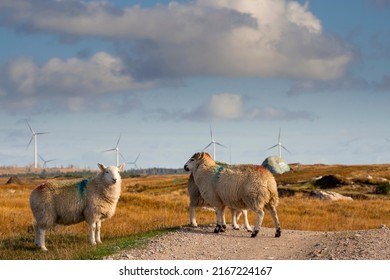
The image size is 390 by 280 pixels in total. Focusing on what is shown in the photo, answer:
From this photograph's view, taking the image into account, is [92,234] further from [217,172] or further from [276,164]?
[276,164]

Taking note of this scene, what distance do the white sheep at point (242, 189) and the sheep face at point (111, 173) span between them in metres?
2.75

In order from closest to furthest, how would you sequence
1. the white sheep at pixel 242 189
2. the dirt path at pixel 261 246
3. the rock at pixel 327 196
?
1. the dirt path at pixel 261 246
2. the white sheep at pixel 242 189
3. the rock at pixel 327 196

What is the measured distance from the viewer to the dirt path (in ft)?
55.5

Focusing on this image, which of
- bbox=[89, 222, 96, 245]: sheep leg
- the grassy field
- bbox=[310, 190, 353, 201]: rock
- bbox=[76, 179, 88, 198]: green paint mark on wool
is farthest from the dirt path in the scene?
bbox=[310, 190, 353, 201]: rock

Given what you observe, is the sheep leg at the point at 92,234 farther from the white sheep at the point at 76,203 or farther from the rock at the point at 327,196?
the rock at the point at 327,196

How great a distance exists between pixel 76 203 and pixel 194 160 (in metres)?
4.45

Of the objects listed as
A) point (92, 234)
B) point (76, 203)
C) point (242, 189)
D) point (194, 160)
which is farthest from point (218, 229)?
point (76, 203)

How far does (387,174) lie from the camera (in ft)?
278

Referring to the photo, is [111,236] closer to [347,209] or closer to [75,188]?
[75,188]

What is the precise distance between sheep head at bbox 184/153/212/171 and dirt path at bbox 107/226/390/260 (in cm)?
245

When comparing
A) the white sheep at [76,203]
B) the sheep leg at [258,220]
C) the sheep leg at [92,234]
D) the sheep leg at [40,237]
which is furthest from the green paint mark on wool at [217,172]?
the sheep leg at [40,237]

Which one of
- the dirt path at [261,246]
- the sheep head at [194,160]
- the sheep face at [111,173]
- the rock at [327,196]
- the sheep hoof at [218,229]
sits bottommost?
the rock at [327,196]

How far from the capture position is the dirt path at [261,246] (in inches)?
666

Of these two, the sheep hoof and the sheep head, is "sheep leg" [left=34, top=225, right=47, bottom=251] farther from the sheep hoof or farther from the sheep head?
the sheep hoof
